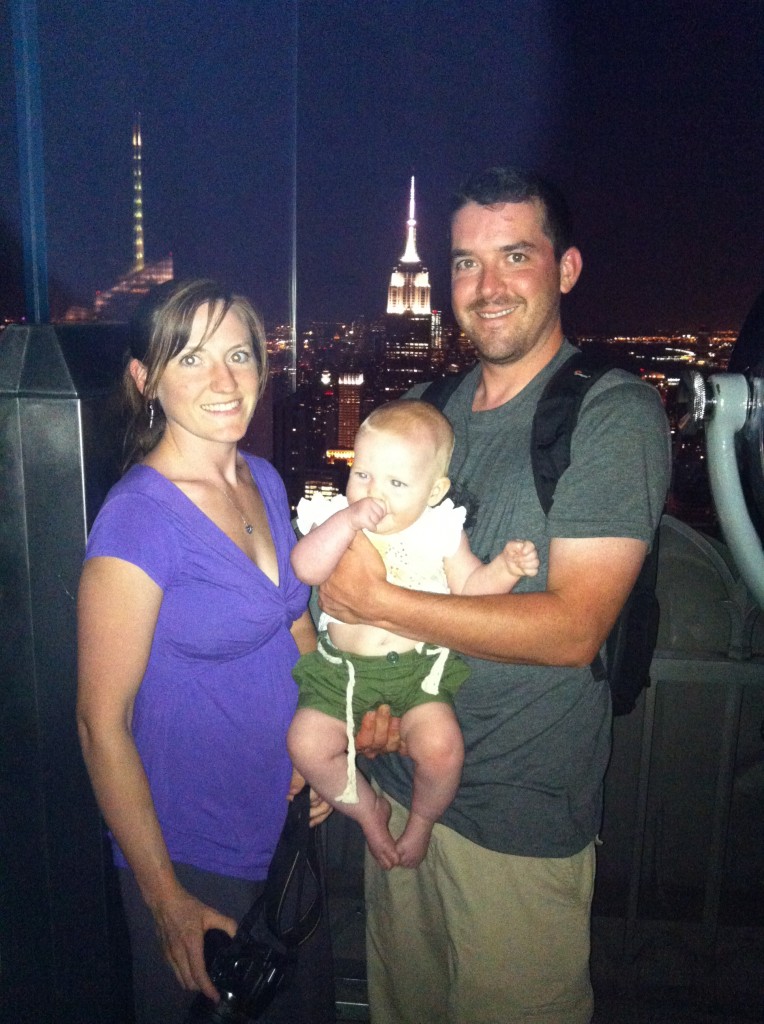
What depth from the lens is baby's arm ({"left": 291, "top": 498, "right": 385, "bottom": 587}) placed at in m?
1.65

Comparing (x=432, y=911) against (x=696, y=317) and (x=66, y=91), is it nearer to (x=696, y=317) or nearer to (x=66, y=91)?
(x=66, y=91)

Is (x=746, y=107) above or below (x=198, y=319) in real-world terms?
above

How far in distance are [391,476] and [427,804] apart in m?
0.88

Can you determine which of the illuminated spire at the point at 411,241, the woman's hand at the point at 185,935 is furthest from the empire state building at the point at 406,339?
the woman's hand at the point at 185,935

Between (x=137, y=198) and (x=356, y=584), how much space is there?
384 centimetres

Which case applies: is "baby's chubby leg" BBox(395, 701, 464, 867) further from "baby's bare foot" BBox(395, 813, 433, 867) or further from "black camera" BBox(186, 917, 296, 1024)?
"black camera" BBox(186, 917, 296, 1024)

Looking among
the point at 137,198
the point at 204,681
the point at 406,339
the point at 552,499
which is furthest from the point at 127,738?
the point at 406,339

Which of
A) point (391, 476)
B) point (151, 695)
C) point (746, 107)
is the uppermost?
point (746, 107)

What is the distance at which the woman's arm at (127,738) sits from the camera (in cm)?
138

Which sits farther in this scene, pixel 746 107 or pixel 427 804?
pixel 746 107

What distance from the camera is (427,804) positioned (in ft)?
5.56

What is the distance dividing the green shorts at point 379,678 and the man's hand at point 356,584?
0.43 ft

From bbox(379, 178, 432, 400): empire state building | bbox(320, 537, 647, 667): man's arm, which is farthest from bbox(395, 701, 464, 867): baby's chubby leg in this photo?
bbox(379, 178, 432, 400): empire state building

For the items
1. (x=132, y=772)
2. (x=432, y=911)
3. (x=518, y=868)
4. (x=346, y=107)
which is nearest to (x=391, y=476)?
(x=132, y=772)
